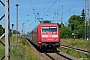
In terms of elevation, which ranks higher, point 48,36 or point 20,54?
point 48,36

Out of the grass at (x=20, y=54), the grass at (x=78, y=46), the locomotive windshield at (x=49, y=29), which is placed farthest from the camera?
the locomotive windshield at (x=49, y=29)

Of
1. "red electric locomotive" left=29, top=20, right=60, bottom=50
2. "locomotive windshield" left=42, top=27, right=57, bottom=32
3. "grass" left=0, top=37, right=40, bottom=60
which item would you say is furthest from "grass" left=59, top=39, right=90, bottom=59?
"grass" left=0, top=37, right=40, bottom=60

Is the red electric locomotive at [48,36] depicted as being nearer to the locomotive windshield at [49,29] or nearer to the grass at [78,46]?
the locomotive windshield at [49,29]

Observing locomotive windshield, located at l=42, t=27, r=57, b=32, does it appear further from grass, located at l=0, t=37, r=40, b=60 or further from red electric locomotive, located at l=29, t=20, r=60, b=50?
grass, located at l=0, t=37, r=40, b=60

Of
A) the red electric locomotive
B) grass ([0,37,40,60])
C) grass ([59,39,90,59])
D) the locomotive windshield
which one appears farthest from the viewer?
the locomotive windshield

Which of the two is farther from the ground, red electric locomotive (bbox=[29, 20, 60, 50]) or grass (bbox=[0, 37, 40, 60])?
red electric locomotive (bbox=[29, 20, 60, 50])

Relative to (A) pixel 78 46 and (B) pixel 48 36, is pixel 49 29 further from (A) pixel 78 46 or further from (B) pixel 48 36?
(A) pixel 78 46

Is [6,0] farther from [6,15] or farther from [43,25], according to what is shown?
[43,25]

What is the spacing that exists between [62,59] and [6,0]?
13151mm

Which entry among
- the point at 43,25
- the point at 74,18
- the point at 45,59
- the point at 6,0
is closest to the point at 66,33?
the point at 74,18

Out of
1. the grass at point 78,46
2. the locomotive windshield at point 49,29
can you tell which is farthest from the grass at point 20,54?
the grass at point 78,46

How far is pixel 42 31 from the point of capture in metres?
26.8

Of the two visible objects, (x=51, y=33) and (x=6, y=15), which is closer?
(x=6, y=15)

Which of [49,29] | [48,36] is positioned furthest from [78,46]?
[48,36]
